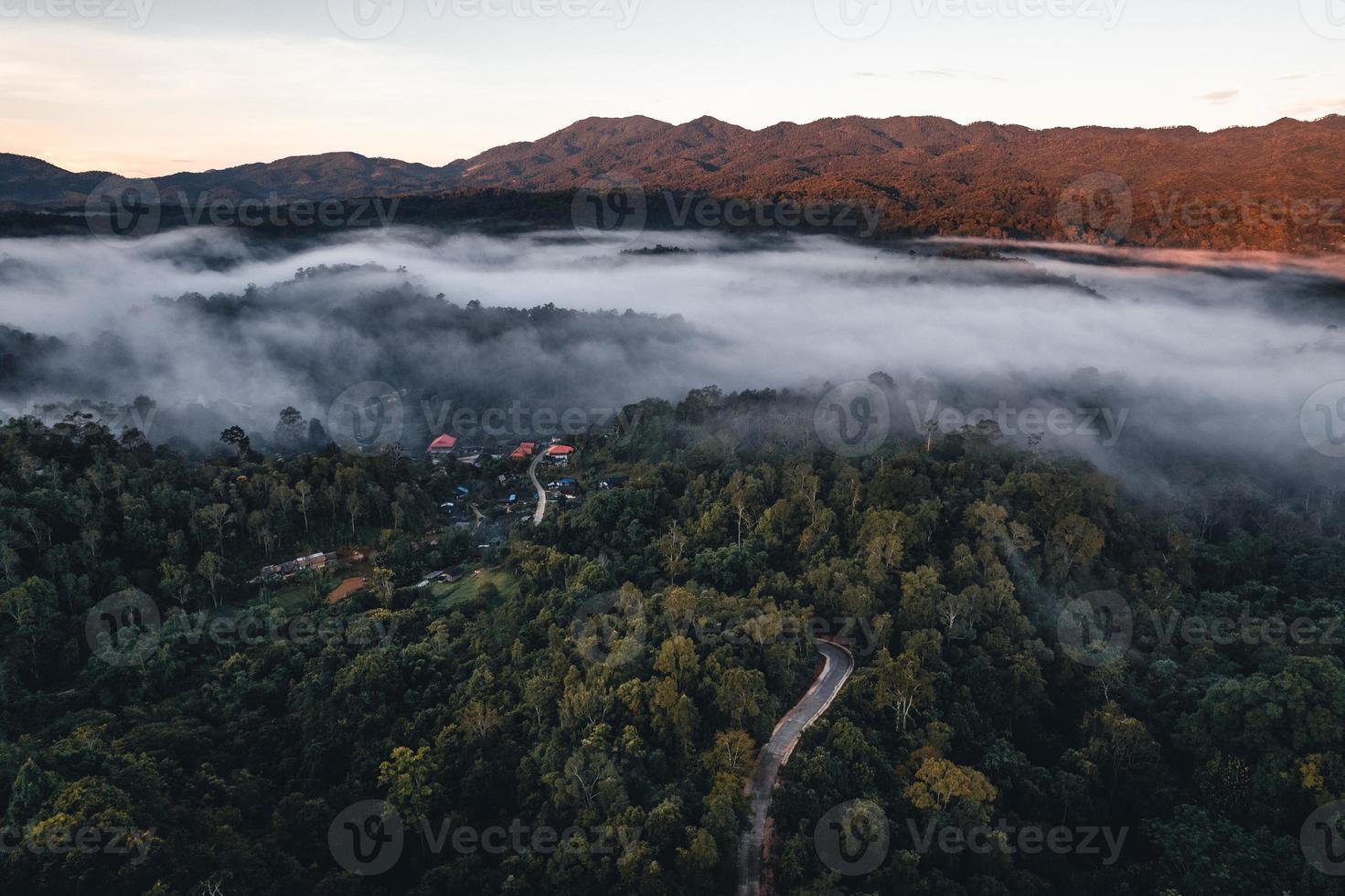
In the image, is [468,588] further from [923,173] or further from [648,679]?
[923,173]

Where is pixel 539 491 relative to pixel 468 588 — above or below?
below

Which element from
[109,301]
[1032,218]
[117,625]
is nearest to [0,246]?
[109,301]

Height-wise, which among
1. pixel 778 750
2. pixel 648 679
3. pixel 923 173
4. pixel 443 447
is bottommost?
pixel 443 447

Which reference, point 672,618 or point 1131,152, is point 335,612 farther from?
point 1131,152

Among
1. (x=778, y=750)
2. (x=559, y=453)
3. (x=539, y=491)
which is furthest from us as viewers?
(x=559, y=453)

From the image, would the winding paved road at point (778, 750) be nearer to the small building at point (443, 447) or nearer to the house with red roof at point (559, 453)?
the house with red roof at point (559, 453)

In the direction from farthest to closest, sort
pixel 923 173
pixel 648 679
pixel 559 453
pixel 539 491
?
1. pixel 923 173
2. pixel 559 453
3. pixel 539 491
4. pixel 648 679

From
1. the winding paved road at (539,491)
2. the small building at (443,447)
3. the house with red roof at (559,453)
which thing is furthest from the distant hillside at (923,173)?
the winding paved road at (539,491)

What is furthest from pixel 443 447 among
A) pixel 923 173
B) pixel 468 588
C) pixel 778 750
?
pixel 923 173
